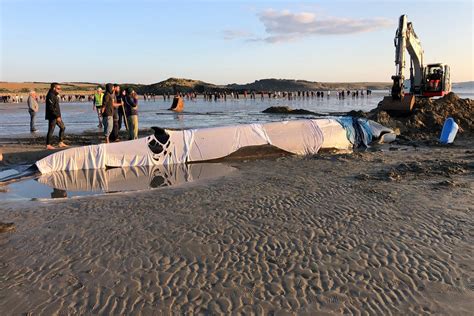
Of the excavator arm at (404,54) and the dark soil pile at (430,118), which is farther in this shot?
the excavator arm at (404,54)

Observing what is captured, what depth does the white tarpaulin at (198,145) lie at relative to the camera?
31.1ft

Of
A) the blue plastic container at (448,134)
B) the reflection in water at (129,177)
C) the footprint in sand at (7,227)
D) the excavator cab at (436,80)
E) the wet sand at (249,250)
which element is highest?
the excavator cab at (436,80)

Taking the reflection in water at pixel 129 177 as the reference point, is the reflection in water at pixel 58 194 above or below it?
below

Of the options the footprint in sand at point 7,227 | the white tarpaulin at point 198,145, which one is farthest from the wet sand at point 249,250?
the white tarpaulin at point 198,145

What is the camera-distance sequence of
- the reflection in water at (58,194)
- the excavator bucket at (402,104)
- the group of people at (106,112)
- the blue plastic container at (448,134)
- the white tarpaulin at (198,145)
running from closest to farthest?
the reflection in water at (58,194) < the white tarpaulin at (198,145) < the group of people at (106,112) < the blue plastic container at (448,134) < the excavator bucket at (402,104)

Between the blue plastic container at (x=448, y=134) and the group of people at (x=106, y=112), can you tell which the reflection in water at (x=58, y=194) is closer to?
the group of people at (x=106, y=112)

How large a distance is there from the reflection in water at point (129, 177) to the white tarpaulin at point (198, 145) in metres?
0.25

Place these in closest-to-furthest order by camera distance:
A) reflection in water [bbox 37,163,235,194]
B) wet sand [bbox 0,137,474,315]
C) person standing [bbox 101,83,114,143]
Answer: wet sand [bbox 0,137,474,315] < reflection in water [bbox 37,163,235,194] < person standing [bbox 101,83,114,143]

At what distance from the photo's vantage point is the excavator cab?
19.4 m

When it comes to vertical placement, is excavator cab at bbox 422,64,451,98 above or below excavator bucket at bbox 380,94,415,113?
above

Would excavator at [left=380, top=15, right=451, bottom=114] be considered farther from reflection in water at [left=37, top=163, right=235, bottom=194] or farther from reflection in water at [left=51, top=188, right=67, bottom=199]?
reflection in water at [left=51, top=188, right=67, bottom=199]

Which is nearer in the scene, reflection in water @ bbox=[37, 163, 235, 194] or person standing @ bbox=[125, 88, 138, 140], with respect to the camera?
reflection in water @ bbox=[37, 163, 235, 194]

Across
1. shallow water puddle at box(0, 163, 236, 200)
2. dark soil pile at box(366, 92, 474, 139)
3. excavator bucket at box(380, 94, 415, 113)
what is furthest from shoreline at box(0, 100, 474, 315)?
excavator bucket at box(380, 94, 415, 113)

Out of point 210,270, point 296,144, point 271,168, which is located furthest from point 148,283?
point 296,144
